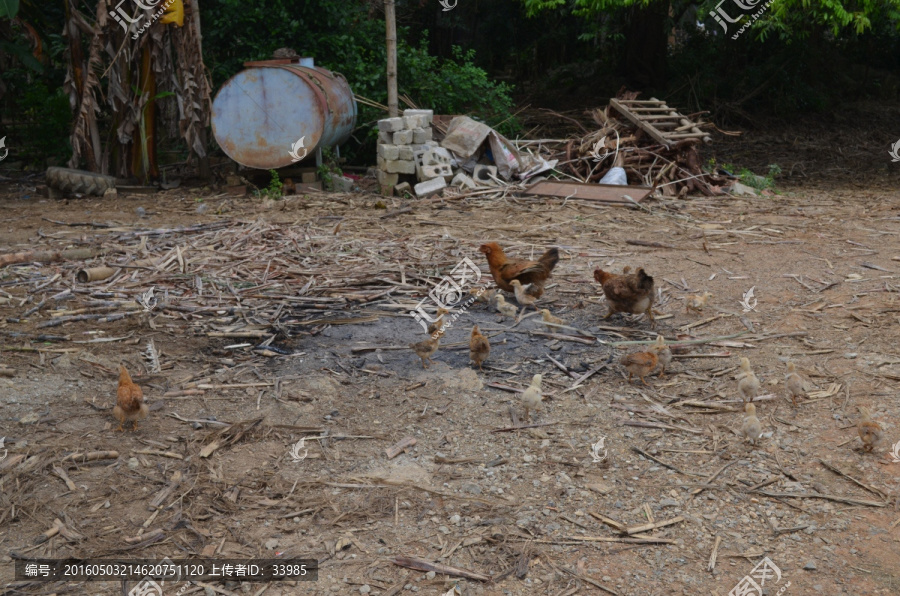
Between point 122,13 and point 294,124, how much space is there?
3202 millimetres

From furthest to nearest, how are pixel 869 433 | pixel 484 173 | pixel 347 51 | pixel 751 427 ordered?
pixel 347 51, pixel 484 173, pixel 751 427, pixel 869 433

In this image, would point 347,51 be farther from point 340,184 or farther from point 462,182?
point 462,182

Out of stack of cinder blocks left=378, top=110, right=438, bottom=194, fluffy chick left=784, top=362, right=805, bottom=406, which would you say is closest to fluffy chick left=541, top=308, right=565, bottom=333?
fluffy chick left=784, top=362, right=805, bottom=406

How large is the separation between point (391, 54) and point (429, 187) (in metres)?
2.88

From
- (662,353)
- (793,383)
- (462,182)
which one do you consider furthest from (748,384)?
(462,182)

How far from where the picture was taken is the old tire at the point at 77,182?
1249cm

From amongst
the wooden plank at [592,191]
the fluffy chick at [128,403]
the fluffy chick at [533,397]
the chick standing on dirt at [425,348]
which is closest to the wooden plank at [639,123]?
the wooden plank at [592,191]

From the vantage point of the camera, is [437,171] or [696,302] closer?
[696,302]

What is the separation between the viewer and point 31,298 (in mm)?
7352

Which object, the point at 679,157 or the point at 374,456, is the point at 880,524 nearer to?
the point at 374,456

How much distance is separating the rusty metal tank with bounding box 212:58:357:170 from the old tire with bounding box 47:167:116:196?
6.74 feet

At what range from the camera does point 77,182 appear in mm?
12555

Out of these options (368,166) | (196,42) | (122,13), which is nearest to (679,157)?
(368,166)

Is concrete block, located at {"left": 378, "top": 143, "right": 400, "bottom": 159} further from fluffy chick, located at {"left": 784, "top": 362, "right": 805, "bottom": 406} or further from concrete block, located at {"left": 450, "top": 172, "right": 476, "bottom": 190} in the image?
fluffy chick, located at {"left": 784, "top": 362, "right": 805, "bottom": 406}
